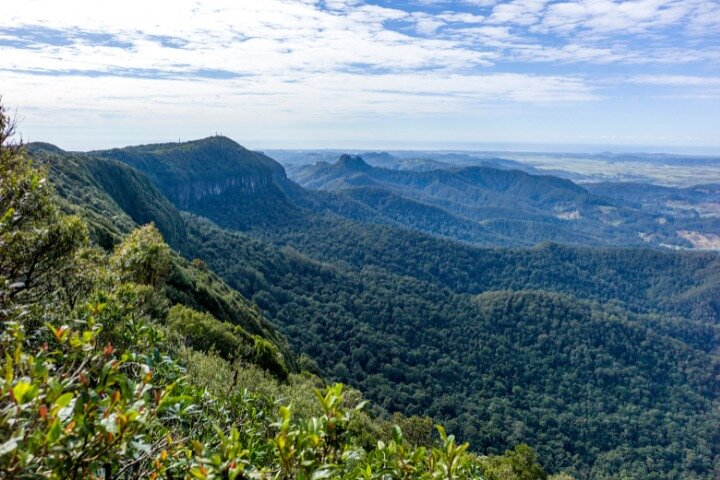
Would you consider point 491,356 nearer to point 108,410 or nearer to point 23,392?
point 108,410

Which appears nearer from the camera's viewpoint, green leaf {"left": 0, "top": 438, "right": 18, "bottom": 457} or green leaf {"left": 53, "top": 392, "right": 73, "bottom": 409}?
green leaf {"left": 0, "top": 438, "right": 18, "bottom": 457}

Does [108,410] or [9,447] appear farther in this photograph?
[108,410]

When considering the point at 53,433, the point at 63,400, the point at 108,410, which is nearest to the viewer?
the point at 53,433

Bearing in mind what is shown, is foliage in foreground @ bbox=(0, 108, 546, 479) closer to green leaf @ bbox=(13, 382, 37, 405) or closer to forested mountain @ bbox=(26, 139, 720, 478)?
green leaf @ bbox=(13, 382, 37, 405)

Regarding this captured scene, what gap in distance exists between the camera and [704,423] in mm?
113312

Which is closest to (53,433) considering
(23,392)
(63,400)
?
(63,400)

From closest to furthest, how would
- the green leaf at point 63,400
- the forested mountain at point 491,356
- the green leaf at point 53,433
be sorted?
the green leaf at point 53,433 → the green leaf at point 63,400 → the forested mountain at point 491,356

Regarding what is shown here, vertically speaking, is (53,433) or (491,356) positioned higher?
(53,433)

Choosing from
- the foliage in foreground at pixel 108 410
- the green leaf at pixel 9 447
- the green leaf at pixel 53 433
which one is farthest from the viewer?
the foliage in foreground at pixel 108 410

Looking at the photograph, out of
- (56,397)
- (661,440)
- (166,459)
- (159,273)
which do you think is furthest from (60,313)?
(661,440)

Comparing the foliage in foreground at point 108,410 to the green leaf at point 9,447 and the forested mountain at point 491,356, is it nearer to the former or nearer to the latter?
the green leaf at point 9,447

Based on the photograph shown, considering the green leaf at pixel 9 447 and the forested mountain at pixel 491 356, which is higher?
the green leaf at pixel 9 447

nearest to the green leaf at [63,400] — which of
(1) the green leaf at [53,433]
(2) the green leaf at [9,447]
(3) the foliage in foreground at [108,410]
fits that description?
(3) the foliage in foreground at [108,410]

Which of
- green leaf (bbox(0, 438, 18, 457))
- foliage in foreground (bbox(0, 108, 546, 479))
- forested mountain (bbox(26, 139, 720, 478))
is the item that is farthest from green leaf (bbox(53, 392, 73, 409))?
forested mountain (bbox(26, 139, 720, 478))
